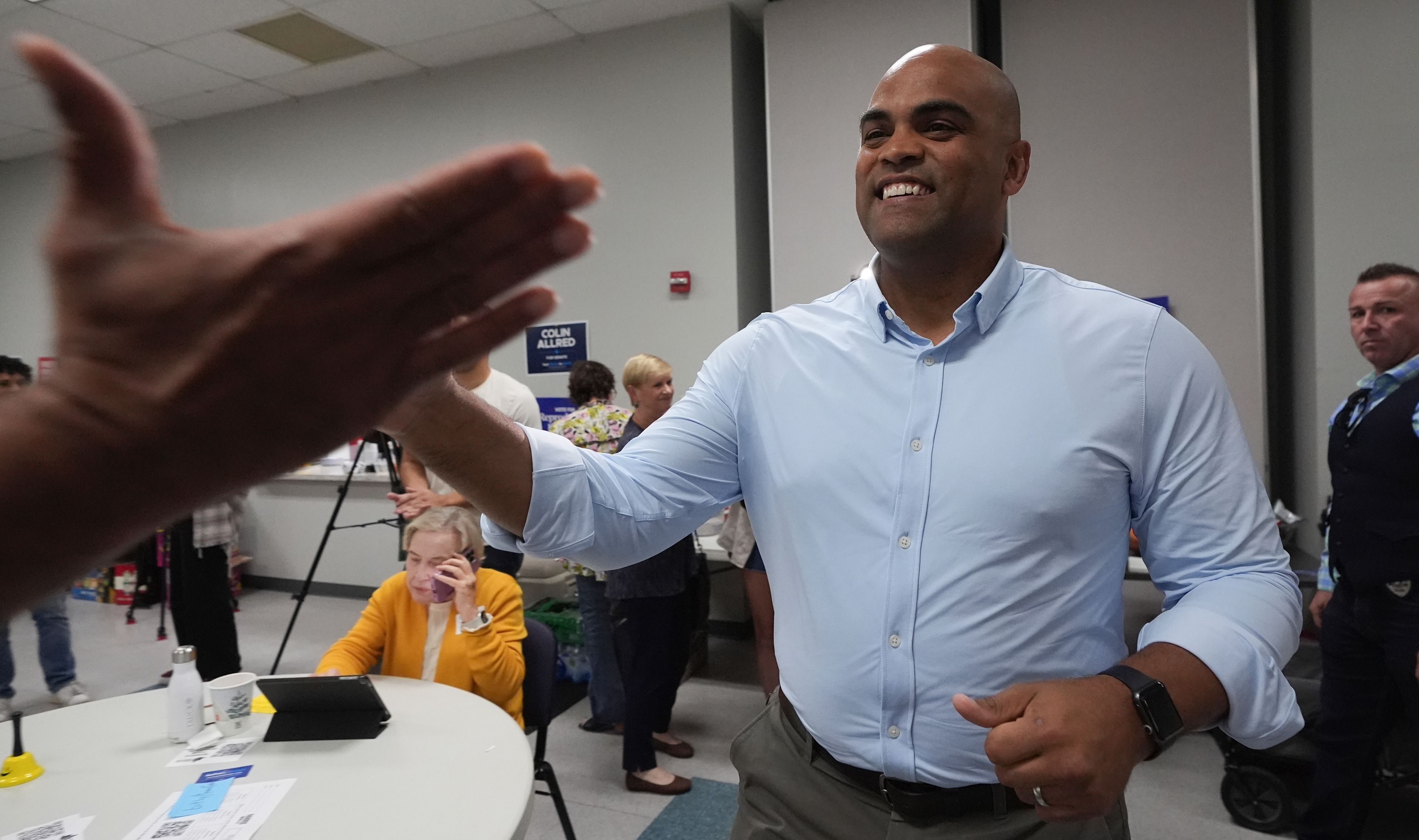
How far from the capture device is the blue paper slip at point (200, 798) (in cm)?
129

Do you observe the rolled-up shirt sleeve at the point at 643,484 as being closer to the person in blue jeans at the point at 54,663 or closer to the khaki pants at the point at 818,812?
the khaki pants at the point at 818,812

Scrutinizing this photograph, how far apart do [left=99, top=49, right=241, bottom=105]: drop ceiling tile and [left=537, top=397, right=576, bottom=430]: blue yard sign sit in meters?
2.75

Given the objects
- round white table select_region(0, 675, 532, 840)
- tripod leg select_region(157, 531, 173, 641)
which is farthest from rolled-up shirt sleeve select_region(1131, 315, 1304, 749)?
tripod leg select_region(157, 531, 173, 641)

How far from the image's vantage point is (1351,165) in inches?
120

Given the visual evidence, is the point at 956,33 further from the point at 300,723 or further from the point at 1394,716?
the point at 300,723

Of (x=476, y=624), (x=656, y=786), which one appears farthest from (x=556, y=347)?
(x=476, y=624)

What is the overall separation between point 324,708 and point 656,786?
1.39 m

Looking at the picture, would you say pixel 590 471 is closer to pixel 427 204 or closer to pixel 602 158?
pixel 427 204

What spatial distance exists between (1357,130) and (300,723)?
157 inches

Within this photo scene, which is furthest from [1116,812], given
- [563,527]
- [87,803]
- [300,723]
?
[87,803]

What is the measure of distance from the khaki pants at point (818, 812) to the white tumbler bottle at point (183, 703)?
3.60 feet

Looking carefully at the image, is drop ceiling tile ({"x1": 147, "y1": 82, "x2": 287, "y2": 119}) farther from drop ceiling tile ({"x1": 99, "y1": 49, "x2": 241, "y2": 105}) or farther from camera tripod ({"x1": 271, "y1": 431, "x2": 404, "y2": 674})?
camera tripod ({"x1": 271, "y1": 431, "x2": 404, "y2": 674})

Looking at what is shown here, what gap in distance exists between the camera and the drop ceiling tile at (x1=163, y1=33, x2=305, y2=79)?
4336 mm

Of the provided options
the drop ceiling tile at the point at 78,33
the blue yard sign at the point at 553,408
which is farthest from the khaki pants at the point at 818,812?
the drop ceiling tile at the point at 78,33
